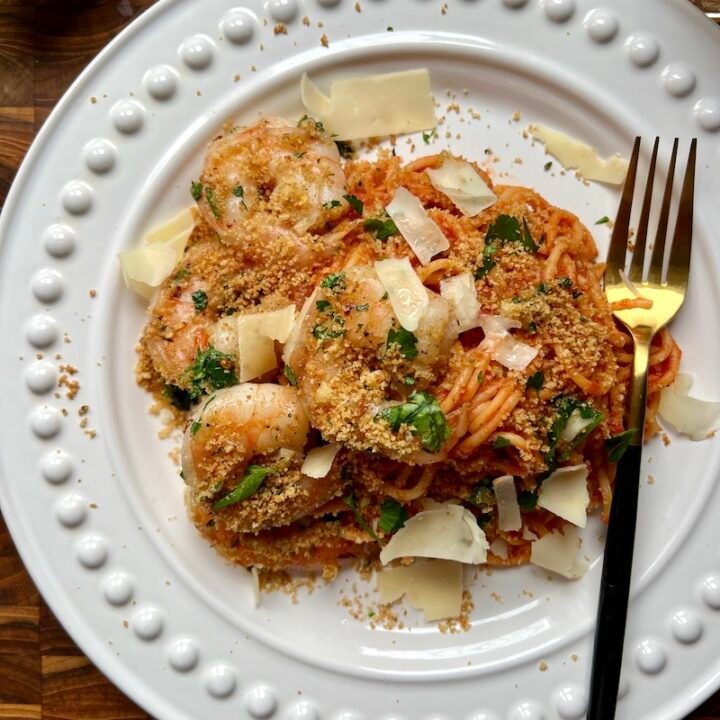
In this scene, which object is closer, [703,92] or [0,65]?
[703,92]

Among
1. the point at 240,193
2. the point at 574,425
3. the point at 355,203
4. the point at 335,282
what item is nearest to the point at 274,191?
the point at 240,193

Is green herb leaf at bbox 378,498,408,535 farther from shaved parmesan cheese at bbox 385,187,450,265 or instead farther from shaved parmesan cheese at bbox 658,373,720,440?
shaved parmesan cheese at bbox 658,373,720,440

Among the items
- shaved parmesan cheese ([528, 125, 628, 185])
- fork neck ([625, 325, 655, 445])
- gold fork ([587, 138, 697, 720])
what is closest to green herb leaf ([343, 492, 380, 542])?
gold fork ([587, 138, 697, 720])

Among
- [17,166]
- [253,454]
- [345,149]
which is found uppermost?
[345,149]

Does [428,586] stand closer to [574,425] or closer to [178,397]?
[574,425]

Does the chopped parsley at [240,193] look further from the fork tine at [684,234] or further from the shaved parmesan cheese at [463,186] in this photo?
the fork tine at [684,234]

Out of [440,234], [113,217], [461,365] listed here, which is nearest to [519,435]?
[461,365]

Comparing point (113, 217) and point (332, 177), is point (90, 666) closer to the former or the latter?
point (113, 217)
